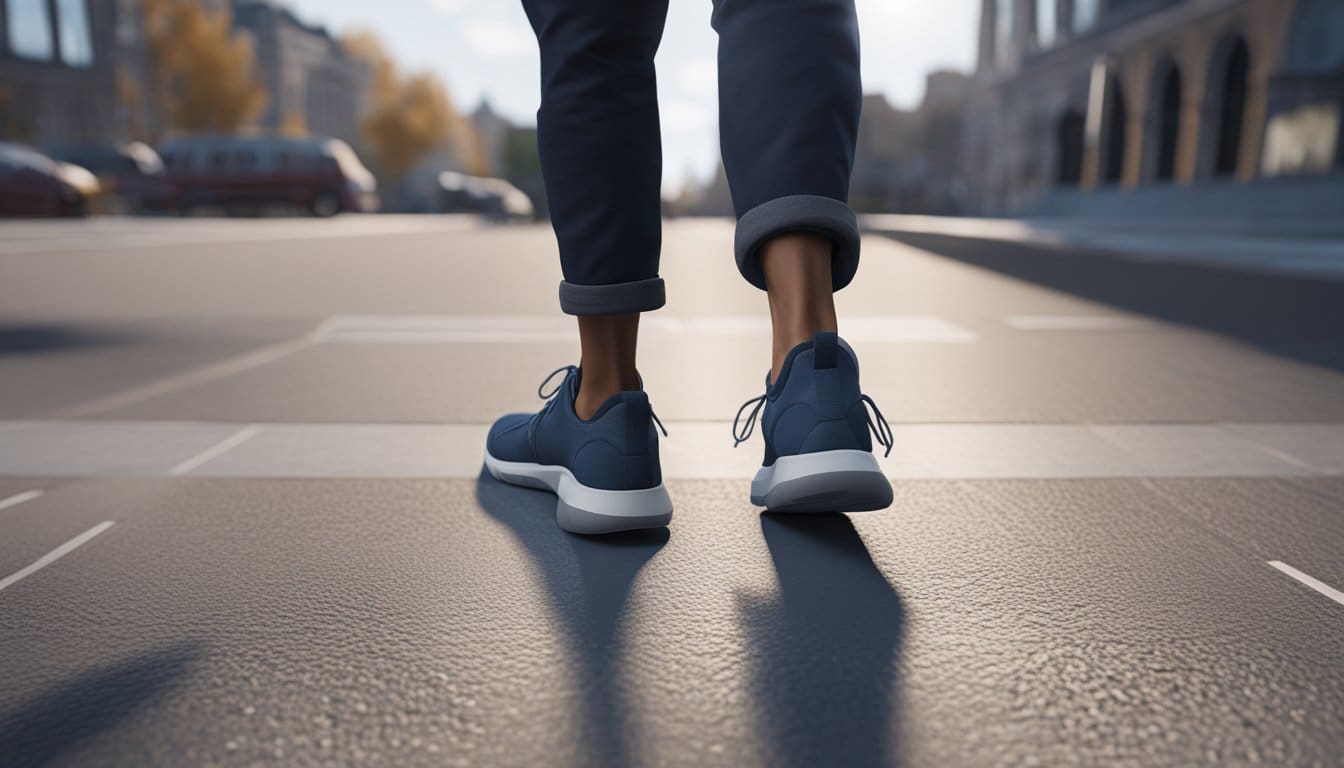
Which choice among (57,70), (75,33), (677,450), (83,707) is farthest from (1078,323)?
(75,33)

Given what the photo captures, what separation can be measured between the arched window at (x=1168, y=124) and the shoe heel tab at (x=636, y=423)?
2412cm

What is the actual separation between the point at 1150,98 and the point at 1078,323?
22.3 meters

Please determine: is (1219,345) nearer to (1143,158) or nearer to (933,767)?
(933,767)

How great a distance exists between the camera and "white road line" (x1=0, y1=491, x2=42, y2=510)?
1478 mm

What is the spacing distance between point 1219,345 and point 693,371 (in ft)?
6.49

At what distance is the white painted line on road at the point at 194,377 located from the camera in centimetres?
223

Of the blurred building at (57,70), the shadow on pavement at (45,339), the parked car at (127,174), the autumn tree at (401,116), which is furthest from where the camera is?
the autumn tree at (401,116)

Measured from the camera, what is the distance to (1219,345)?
11.1 ft

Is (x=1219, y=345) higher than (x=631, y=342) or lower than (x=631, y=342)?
lower

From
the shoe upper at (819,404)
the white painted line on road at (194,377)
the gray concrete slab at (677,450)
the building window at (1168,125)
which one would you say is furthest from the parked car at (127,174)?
the shoe upper at (819,404)

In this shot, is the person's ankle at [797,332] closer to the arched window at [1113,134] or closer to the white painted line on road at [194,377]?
the white painted line on road at [194,377]

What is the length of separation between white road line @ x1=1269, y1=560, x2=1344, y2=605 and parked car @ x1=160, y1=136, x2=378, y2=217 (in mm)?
22193

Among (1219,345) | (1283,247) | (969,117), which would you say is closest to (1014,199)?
(969,117)

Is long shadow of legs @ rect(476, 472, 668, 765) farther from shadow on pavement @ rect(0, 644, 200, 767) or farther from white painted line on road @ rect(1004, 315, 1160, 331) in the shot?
white painted line on road @ rect(1004, 315, 1160, 331)
